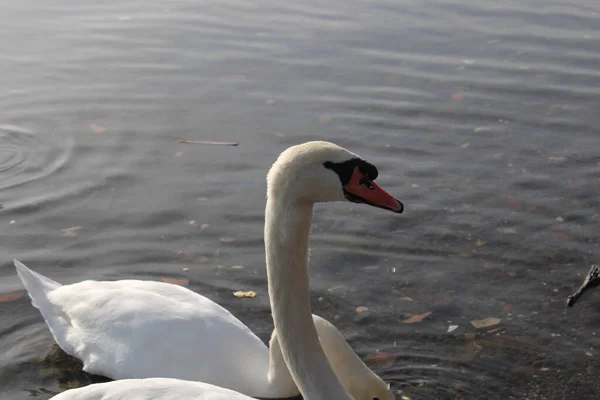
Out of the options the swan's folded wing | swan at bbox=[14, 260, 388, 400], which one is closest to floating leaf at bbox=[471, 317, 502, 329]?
swan at bbox=[14, 260, 388, 400]

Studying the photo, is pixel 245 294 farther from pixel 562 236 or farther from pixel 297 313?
pixel 562 236

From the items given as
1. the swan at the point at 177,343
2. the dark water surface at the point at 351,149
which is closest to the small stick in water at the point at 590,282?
the dark water surface at the point at 351,149

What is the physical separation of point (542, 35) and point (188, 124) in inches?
225

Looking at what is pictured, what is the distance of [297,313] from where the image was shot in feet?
15.6

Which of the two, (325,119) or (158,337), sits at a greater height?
(325,119)

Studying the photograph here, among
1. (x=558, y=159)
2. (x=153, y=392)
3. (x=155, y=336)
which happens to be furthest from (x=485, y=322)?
(x=558, y=159)

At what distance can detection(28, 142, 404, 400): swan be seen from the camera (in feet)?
14.3

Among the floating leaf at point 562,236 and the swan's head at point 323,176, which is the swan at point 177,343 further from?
the floating leaf at point 562,236

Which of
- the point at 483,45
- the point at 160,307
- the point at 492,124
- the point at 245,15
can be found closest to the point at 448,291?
the point at 160,307

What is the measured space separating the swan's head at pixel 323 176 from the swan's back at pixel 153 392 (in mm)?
960

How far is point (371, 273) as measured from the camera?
7.33 meters

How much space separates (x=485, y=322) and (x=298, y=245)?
8.25 feet

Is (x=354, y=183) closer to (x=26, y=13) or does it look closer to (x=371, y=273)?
(x=371, y=273)

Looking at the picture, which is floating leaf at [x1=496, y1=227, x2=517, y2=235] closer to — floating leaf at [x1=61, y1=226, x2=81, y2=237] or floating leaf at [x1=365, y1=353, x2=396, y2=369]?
floating leaf at [x1=365, y1=353, x2=396, y2=369]
